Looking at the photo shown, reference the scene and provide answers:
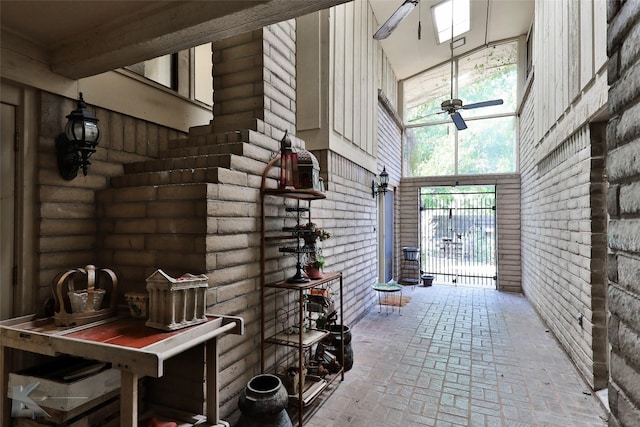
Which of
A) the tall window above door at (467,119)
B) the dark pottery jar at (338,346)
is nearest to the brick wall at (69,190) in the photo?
the dark pottery jar at (338,346)

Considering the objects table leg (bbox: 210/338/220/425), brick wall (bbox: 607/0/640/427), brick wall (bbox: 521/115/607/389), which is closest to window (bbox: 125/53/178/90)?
table leg (bbox: 210/338/220/425)

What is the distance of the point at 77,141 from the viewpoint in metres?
1.88

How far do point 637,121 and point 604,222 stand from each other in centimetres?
269

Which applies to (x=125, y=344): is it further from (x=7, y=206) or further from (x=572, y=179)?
(x=572, y=179)

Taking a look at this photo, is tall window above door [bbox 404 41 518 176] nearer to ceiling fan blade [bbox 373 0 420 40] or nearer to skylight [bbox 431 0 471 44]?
skylight [bbox 431 0 471 44]

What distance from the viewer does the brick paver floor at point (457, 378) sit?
7.95 ft

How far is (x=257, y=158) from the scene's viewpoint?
2.44 m

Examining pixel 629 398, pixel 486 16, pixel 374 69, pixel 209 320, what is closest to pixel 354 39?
pixel 374 69

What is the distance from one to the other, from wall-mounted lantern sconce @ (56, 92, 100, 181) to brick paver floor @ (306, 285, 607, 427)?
7.30 ft

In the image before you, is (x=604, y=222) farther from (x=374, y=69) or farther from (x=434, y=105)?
(x=434, y=105)

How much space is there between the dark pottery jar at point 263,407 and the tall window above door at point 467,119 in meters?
6.61

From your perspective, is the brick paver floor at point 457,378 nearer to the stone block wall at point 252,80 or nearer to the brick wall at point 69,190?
the brick wall at point 69,190

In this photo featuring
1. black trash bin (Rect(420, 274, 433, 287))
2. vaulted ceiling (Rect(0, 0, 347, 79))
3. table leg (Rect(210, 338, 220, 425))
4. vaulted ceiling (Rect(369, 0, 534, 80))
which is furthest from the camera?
black trash bin (Rect(420, 274, 433, 287))

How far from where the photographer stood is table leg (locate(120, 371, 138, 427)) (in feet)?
4.28
